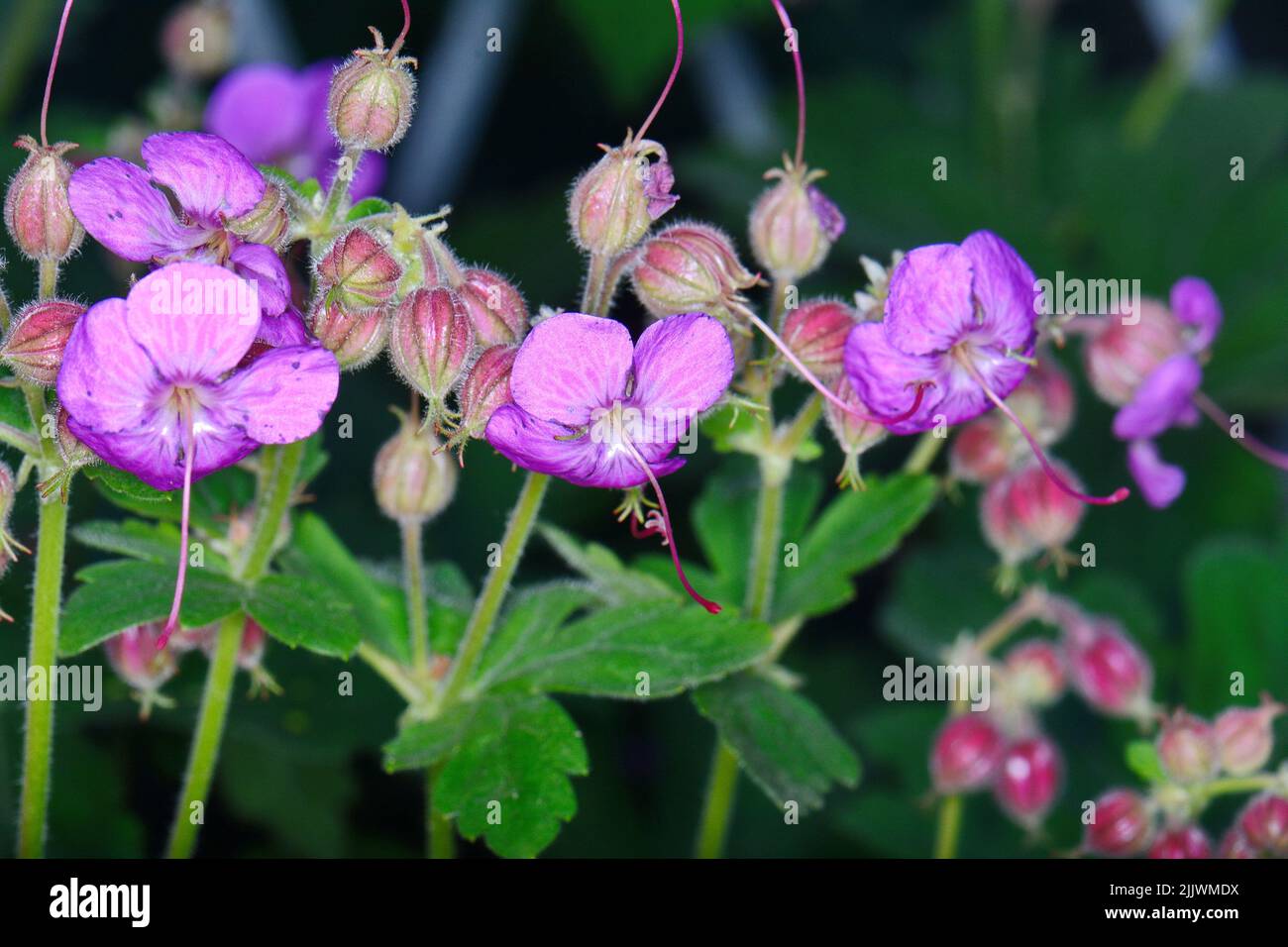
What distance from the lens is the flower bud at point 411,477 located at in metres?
1.29

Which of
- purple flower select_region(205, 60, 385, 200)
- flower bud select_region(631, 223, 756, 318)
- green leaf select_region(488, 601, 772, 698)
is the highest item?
purple flower select_region(205, 60, 385, 200)

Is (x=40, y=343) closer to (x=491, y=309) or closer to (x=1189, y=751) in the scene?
(x=491, y=309)

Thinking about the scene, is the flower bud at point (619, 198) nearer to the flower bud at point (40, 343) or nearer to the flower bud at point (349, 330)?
the flower bud at point (349, 330)

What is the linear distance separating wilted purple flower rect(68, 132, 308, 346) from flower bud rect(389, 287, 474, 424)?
2.8 inches

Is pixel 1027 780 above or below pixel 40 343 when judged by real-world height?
below

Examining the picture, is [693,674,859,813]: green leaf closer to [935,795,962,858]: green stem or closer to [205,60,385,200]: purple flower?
[935,795,962,858]: green stem

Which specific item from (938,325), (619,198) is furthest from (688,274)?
(938,325)

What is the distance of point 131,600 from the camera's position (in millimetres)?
1181

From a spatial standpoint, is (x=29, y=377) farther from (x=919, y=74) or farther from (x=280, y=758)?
(x=919, y=74)

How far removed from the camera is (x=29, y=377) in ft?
3.45

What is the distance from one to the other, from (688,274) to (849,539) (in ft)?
1.33

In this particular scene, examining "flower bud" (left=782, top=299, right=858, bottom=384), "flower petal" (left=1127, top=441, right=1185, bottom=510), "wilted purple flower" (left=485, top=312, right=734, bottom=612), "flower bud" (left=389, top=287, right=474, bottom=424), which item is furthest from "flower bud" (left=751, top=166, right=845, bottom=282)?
"flower petal" (left=1127, top=441, right=1185, bottom=510)

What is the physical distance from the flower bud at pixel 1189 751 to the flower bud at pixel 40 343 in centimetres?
96

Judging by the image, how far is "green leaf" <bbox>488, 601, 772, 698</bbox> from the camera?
1223 mm
